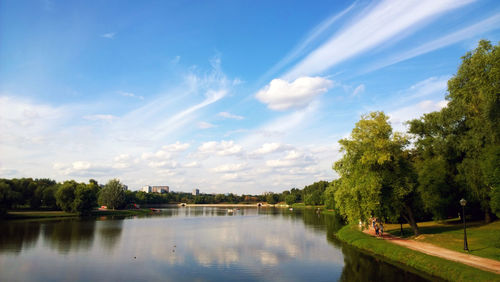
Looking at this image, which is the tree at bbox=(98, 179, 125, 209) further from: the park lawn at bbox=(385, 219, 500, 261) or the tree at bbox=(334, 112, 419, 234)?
the park lawn at bbox=(385, 219, 500, 261)

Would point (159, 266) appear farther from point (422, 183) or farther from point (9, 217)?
point (9, 217)

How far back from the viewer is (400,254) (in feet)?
98.6

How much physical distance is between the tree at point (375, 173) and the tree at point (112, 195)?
106717mm

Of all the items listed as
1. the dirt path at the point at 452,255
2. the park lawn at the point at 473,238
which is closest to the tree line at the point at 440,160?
the park lawn at the point at 473,238

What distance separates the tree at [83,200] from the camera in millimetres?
→ 94125

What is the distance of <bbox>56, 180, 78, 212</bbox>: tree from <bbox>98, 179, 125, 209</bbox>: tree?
84.3 ft

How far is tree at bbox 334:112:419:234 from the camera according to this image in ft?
115

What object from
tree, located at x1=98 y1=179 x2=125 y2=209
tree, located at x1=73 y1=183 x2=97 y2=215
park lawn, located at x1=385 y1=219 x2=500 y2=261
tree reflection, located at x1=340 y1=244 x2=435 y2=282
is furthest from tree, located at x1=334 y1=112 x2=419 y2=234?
tree, located at x1=98 y1=179 x2=125 y2=209

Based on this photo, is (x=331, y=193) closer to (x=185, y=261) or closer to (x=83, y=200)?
(x=185, y=261)

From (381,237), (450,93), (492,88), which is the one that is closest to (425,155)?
(450,93)

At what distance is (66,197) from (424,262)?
3915 inches

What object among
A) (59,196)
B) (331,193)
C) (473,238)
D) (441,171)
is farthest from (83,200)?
(473,238)

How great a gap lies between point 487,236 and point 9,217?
315 ft

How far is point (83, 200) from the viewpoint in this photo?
95.3m
